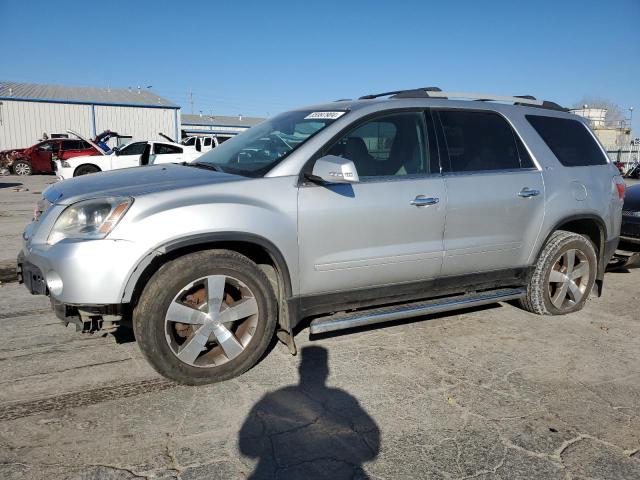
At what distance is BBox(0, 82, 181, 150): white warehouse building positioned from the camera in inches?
1289

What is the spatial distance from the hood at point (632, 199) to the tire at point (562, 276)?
2020mm

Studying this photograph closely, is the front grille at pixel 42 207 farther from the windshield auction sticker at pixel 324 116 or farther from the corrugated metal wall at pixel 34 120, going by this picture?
the corrugated metal wall at pixel 34 120

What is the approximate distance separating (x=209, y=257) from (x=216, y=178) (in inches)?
21.9

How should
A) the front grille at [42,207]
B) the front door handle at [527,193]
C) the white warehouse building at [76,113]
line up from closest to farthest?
1. the front grille at [42,207]
2. the front door handle at [527,193]
3. the white warehouse building at [76,113]

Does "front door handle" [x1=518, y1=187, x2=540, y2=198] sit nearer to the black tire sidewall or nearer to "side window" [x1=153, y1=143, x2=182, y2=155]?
the black tire sidewall

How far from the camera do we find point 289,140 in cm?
378

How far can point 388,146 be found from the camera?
12.9 ft

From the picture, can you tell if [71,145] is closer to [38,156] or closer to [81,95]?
[38,156]

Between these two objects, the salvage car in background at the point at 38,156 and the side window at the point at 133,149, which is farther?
the salvage car in background at the point at 38,156

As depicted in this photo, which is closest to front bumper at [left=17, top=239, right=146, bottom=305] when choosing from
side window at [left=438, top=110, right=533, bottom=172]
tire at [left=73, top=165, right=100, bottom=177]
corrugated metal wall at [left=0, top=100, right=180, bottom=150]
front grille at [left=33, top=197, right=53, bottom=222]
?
front grille at [left=33, top=197, right=53, bottom=222]

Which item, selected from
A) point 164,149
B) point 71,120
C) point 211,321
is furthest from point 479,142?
point 71,120

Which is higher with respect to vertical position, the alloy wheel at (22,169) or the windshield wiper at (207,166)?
the windshield wiper at (207,166)

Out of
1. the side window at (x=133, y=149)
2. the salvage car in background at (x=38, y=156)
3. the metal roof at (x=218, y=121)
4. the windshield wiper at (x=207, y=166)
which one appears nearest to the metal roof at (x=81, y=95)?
the salvage car in background at (x=38, y=156)

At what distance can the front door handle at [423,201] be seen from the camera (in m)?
3.76
